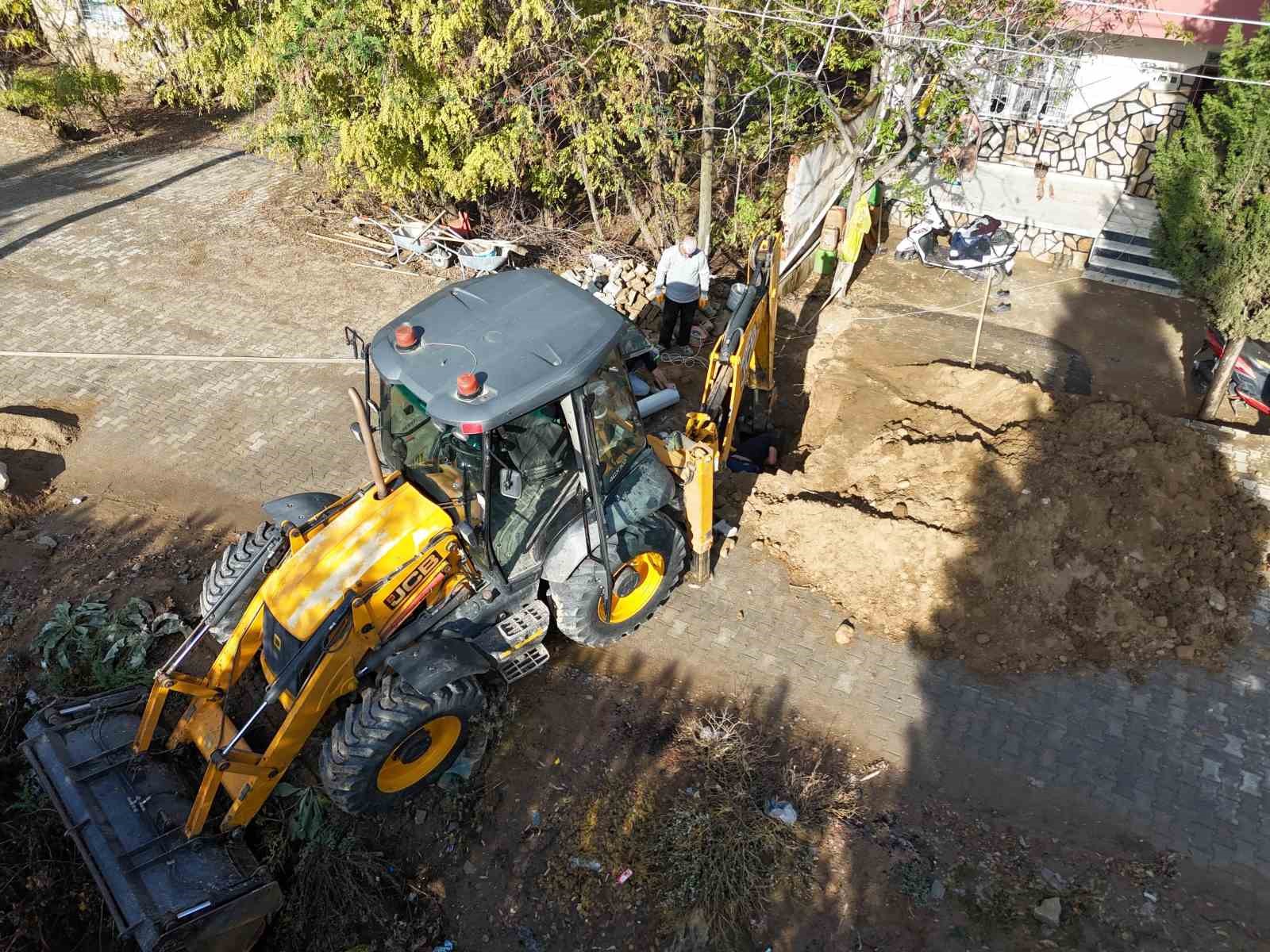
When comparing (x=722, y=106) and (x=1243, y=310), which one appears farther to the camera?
(x=722, y=106)

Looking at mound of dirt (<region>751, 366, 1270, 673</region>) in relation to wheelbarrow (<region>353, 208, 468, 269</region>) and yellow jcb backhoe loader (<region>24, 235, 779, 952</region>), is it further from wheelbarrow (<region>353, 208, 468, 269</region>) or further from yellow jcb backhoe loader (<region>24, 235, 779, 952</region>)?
wheelbarrow (<region>353, 208, 468, 269</region>)

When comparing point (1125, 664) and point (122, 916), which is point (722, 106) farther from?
point (122, 916)

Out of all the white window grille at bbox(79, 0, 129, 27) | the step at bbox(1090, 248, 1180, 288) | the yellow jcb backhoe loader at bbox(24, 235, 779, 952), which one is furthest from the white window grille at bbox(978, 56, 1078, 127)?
the white window grille at bbox(79, 0, 129, 27)

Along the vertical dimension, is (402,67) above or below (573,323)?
above

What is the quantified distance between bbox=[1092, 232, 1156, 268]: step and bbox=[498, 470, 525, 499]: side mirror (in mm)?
10251

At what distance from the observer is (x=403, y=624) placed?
5.19 m

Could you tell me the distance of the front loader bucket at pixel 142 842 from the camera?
13.6 ft

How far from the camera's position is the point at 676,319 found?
32.1ft

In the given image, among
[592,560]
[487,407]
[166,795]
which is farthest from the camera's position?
[592,560]

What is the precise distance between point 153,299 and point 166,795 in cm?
848

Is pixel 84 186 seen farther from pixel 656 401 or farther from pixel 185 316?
pixel 656 401

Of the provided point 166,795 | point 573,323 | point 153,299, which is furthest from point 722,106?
point 166,795

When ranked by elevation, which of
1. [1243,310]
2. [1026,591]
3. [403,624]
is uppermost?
[1243,310]

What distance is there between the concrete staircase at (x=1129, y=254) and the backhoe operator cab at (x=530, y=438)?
8.89 m
